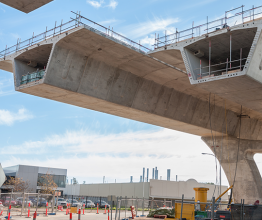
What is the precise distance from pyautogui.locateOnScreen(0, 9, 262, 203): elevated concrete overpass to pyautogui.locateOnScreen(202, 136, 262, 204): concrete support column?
0.41 feet

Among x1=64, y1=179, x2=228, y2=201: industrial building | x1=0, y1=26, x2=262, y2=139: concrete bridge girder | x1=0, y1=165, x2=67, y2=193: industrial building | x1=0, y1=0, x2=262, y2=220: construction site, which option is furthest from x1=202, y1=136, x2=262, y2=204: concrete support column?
x1=0, y1=165, x2=67, y2=193: industrial building

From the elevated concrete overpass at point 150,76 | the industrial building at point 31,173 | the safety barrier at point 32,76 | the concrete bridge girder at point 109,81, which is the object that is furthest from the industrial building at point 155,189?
the safety barrier at point 32,76

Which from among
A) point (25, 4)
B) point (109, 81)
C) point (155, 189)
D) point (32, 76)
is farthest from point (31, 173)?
point (25, 4)

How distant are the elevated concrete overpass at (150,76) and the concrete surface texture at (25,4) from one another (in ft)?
14.8

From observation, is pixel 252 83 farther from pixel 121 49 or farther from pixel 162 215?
pixel 162 215

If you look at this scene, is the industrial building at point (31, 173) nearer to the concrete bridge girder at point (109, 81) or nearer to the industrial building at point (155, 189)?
the industrial building at point (155, 189)

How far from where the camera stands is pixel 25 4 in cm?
1552

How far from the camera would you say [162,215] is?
973 inches

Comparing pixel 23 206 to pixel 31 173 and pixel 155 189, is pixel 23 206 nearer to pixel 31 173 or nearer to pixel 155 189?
pixel 155 189

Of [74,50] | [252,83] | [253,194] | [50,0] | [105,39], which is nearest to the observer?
[50,0]

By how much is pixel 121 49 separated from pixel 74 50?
11.3ft

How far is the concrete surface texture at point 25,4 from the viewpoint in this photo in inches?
601

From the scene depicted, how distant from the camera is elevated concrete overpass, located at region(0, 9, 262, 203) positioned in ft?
64.5

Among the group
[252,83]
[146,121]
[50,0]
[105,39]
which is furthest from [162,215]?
[50,0]
